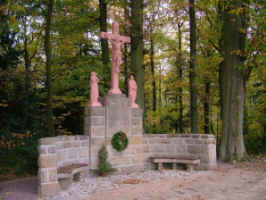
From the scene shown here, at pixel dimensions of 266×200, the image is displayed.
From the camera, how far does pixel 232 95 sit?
429 inches

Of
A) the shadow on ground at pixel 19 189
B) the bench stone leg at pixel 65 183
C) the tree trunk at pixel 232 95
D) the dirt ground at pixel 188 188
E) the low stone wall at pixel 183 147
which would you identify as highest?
the tree trunk at pixel 232 95

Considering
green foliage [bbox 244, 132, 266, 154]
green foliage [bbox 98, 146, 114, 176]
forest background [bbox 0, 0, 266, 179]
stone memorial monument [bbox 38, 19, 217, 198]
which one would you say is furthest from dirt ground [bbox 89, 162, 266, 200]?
green foliage [bbox 244, 132, 266, 154]

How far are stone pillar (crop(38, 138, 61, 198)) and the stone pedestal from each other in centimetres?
190

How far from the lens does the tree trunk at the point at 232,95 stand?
1072 centimetres

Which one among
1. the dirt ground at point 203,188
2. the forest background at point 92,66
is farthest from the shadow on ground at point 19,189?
the dirt ground at point 203,188

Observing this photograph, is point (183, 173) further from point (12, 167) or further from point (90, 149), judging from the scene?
point (12, 167)

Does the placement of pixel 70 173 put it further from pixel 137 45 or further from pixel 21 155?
pixel 137 45

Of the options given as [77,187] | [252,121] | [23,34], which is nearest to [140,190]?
[77,187]

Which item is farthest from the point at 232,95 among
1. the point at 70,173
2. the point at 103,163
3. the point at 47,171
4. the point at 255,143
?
the point at 47,171

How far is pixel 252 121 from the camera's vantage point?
15.9 metres

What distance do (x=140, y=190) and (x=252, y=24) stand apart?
749 centimetres

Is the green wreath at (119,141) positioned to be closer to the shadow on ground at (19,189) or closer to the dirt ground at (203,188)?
the dirt ground at (203,188)

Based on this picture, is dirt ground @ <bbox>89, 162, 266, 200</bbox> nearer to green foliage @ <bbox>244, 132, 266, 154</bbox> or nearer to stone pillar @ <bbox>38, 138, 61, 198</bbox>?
stone pillar @ <bbox>38, 138, 61, 198</bbox>

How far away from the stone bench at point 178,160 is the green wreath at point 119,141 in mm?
1241
